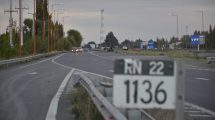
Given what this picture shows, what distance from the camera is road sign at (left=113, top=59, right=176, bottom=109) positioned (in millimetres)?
6906

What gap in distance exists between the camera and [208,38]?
167m

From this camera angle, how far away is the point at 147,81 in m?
6.92

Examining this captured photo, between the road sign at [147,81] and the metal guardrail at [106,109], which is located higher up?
the road sign at [147,81]

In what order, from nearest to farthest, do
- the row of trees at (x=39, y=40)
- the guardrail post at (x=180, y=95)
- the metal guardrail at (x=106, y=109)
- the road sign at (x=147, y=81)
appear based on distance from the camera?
the guardrail post at (x=180, y=95), the road sign at (x=147, y=81), the metal guardrail at (x=106, y=109), the row of trees at (x=39, y=40)

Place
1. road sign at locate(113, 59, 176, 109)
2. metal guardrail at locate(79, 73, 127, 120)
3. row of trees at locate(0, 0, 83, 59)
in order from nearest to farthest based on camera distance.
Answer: road sign at locate(113, 59, 176, 109) → metal guardrail at locate(79, 73, 127, 120) → row of trees at locate(0, 0, 83, 59)

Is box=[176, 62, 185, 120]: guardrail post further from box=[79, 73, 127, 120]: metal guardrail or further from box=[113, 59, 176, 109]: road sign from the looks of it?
box=[79, 73, 127, 120]: metal guardrail

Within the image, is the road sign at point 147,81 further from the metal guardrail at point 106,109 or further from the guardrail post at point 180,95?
the metal guardrail at point 106,109

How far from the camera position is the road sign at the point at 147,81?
6.91m

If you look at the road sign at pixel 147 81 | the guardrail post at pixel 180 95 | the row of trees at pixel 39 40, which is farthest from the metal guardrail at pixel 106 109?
the row of trees at pixel 39 40

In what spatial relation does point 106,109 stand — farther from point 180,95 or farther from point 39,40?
point 39,40

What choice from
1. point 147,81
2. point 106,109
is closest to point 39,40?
point 106,109

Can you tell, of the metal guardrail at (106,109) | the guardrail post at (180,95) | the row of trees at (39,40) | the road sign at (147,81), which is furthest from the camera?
the row of trees at (39,40)

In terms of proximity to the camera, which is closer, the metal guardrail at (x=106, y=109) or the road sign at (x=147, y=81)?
the road sign at (x=147, y=81)

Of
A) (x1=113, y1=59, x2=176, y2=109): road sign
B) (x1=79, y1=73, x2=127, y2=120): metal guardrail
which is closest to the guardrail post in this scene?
(x1=113, y1=59, x2=176, y2=109): road sign
